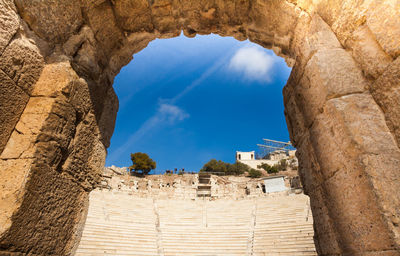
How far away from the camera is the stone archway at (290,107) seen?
1.73 meters

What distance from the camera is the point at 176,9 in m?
3.22

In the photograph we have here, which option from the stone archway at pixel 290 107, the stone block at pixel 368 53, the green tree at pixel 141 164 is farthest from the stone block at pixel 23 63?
the green tree at pixel 141 164

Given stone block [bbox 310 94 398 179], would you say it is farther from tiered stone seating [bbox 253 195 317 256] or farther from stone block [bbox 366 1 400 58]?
tiered stone seating [bbox 253 195 317 256]

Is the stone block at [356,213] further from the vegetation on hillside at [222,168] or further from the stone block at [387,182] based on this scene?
the vegetation on hillside at [222,168]

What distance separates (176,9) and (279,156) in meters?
58.2

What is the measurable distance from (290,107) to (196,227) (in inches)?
579

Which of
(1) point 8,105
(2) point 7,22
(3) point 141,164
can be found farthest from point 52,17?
(3) point 141,164

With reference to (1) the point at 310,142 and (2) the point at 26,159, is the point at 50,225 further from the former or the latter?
(1) the point at 310,142

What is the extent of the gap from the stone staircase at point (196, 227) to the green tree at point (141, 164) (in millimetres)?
18808

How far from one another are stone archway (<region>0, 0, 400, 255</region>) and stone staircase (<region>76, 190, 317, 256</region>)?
10184 millimetres

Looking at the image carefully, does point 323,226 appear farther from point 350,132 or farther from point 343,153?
point 350,132

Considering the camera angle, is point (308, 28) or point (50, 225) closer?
point (50, 225)

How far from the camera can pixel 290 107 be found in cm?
316

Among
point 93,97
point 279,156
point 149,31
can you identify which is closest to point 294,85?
point 149,31
